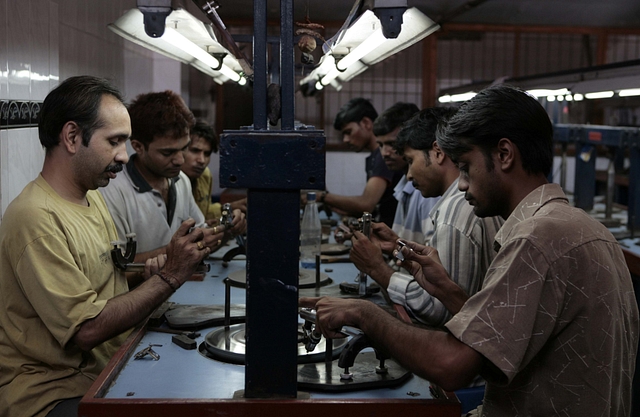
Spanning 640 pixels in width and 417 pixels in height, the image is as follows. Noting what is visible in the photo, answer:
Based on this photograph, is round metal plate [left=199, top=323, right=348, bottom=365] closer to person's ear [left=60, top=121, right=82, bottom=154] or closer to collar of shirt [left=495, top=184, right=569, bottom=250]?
collar of shirt [left=495, top=184, right=569, bottom=250]

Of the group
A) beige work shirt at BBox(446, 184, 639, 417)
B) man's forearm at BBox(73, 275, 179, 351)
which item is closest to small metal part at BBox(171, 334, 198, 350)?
man's forearm at BBox(73, 275, 179, 351)

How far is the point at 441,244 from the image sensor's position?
218 cm

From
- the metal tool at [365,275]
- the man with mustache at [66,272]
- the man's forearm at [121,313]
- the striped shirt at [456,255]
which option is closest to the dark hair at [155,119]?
the man with mustache at [66,272]

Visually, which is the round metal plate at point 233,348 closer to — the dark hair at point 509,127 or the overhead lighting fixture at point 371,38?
the dark hair at point 509,127

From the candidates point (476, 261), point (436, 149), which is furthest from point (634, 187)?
point (476, 261)

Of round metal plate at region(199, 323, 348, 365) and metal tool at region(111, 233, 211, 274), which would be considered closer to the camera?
round metal plate at region(199, 323, 348, 365)

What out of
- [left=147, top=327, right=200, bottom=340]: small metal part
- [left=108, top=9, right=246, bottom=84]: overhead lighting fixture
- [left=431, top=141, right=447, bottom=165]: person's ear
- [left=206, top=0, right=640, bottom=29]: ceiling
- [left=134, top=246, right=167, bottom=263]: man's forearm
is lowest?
[left=147, top=327, right=200, bottom=340]: small metal part

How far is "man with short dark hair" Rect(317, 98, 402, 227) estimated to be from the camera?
4.67m

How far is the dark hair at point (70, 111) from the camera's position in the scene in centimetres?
205

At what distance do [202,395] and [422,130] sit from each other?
1466 millimetres

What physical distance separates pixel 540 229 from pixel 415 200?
191 centimetres

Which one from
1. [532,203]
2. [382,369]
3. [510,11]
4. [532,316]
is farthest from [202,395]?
[510,11]

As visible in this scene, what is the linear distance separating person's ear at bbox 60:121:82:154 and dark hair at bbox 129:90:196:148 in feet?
3.05

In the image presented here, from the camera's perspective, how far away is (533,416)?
1.51 m
